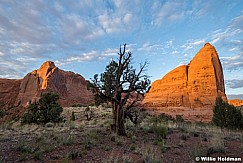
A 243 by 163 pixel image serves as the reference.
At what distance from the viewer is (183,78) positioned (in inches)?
2677

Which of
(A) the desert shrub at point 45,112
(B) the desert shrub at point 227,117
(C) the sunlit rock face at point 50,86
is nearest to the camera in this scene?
(B) the desert shrub at point 227,117

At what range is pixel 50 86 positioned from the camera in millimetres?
66812

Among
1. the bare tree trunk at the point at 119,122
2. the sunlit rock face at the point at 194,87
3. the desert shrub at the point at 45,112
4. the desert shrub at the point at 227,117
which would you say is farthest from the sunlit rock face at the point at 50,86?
Answer: the bare tree trunk at the point at 119,122

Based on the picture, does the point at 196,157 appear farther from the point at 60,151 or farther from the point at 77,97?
the point at 77,97

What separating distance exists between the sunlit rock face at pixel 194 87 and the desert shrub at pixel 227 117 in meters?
31.8

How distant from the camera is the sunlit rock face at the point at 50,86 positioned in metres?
64.3

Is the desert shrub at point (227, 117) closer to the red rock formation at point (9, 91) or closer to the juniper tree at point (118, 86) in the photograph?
the juniper tree at point (118, 86)

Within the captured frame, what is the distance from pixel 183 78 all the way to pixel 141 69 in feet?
192

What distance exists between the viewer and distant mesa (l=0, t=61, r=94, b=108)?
63562 mm

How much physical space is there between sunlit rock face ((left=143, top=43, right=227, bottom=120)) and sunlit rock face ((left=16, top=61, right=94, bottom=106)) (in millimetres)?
25789

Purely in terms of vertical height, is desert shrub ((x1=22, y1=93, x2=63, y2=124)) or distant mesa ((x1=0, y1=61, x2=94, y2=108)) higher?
distant mesa ((x1=0, y1=61, x2=94, y2=108))

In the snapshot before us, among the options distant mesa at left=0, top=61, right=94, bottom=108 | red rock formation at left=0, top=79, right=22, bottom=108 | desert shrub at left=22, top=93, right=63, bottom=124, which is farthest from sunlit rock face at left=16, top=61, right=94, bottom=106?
desert shrub at left=22, top=93, right=63, bottom=124

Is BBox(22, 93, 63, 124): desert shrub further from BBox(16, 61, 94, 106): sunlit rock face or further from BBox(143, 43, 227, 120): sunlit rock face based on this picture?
BBox(143, 43, 227, 120): sunlit rock face

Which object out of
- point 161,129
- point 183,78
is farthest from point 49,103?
point 183,78
